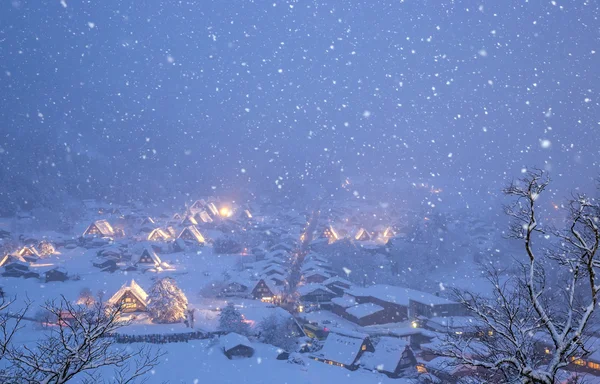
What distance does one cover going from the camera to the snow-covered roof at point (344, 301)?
31.1 m

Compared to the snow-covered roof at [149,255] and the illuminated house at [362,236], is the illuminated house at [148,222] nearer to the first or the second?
the snow-covered roof at [149,255]

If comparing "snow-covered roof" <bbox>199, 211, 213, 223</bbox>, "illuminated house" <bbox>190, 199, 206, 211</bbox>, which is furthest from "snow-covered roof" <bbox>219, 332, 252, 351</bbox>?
"illuminated house" <bbox>190, 199, 206, 211</bbox>

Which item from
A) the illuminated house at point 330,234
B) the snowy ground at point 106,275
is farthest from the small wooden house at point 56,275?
the illuminated house at point 330,234

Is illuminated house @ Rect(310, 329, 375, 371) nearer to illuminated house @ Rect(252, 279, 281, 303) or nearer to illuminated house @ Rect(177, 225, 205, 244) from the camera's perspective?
illuminated house @ Rect(252, 279, 281, 303)

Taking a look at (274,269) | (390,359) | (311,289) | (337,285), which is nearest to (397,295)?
(337,285)

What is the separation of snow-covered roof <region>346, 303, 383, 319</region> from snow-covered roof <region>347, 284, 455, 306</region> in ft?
4.27

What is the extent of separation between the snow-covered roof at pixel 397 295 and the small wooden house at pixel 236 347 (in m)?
14.7

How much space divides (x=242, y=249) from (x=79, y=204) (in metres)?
34.2

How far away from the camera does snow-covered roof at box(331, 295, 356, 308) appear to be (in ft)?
102

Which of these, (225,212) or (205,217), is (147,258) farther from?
(225,212)

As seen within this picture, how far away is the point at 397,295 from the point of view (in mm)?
31812

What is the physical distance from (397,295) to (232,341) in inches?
679

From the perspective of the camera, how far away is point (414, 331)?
2664 cm

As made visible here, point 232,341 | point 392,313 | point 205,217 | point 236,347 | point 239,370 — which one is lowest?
point 239,370
